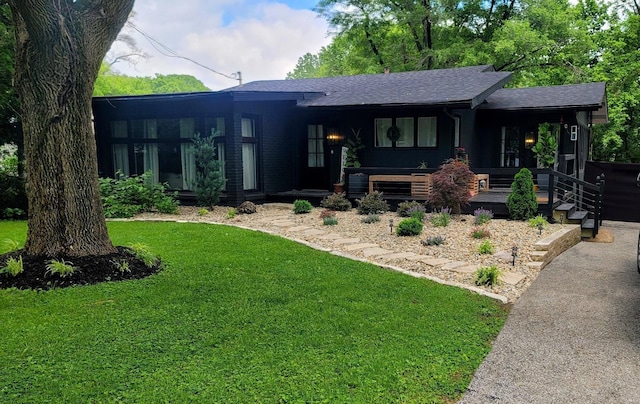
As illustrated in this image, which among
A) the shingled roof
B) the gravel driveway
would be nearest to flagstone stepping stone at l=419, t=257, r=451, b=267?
the gravel driveway

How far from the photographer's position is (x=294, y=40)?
38.6 metres

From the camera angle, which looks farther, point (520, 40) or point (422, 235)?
point (520, 40)

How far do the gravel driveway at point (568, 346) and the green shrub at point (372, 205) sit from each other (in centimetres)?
427

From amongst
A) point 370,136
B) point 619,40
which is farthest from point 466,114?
point 619,40

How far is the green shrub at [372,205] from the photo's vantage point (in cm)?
995

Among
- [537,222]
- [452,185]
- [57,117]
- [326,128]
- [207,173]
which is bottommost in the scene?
[537,222]

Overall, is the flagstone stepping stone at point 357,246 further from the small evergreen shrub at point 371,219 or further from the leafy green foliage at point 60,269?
the leafy green foliage at point 60,269

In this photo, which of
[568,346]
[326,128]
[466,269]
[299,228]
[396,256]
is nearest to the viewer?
[568,346]

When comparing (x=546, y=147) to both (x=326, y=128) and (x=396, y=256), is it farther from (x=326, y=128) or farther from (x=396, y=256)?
(x=396, y=256)

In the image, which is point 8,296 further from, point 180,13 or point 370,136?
point 180,13

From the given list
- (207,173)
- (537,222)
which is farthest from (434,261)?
(207,173)

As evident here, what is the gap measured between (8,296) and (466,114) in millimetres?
11211

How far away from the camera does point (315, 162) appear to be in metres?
13.3

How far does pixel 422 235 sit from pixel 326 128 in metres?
6.27
